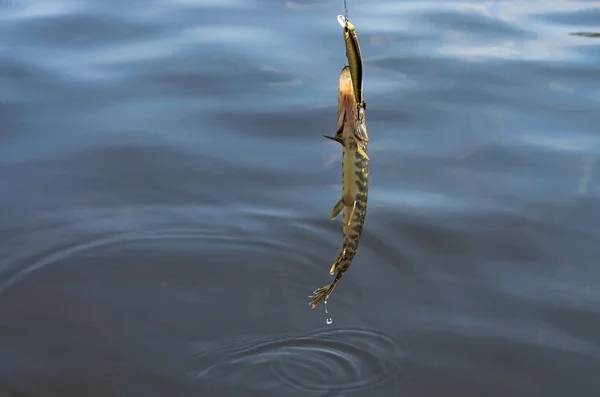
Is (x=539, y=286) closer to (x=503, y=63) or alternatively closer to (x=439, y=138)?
(x=439, y=138)

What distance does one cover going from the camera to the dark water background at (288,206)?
381 centimetres

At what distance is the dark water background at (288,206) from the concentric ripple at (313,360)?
0.4 inches

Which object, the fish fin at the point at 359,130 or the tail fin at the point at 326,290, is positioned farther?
the tail fin at the point at 326,290

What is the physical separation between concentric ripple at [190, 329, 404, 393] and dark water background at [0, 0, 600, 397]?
0.01 metres

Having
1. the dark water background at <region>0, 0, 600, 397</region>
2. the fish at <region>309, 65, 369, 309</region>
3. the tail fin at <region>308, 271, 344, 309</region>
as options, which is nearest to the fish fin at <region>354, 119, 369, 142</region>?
the fish at <region>309, 65, 369, 309</region>

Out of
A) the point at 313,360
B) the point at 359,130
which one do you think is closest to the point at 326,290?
the point at 313,360

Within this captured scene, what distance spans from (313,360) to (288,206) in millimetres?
1313

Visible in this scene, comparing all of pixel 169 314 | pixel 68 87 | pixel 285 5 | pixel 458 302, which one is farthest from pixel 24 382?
pixel 285 5

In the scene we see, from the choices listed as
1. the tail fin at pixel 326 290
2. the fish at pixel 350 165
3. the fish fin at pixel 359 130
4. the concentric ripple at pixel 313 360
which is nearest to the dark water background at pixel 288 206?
the concentric ripple at pixel 313 360

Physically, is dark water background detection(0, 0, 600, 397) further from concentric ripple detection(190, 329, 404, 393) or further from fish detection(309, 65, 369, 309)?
fish detection(309, 65, 369, 309)

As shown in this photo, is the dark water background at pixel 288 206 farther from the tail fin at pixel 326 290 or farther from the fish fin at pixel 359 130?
the fish fin at pixel 359 130

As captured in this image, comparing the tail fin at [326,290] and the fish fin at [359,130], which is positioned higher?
the fish fin at [359,130]

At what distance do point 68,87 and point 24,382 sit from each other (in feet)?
10.2

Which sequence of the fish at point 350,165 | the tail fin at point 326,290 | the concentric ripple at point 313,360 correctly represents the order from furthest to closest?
1. the concentric ripple at point 313,360
2. the tail fin at point 326,290
3. the fish at point 350,165
